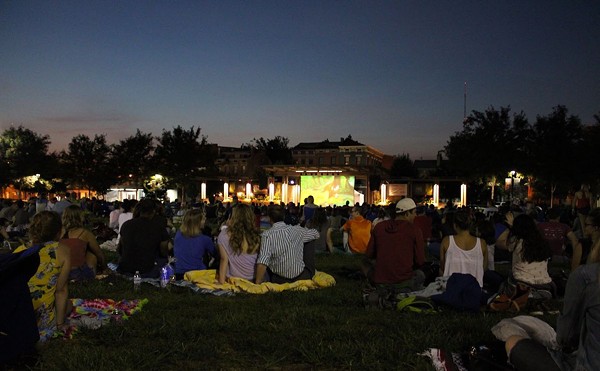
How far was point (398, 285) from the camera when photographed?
6633 mm

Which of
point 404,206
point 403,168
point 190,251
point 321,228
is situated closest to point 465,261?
point 404,206

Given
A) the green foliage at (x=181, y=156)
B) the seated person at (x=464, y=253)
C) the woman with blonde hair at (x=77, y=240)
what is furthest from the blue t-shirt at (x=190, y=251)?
the green foliage at (x=181, y=156)

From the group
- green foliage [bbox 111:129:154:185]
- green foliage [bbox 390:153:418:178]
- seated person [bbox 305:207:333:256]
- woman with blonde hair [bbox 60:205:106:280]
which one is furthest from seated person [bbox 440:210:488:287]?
green foliage [bbox 390:153:418:178]

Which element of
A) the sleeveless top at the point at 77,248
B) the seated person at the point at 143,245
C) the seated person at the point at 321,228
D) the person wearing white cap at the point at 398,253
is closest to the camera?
the person wearing white cap at the point at 398,253

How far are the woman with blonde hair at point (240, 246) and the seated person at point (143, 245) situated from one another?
1.15 meters

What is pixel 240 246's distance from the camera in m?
7.32

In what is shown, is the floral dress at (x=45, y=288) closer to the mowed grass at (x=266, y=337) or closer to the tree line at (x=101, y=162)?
the mowed grass at (x=266, y=337)

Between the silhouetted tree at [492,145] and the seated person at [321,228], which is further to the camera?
the silhouetted tree at [492,145]

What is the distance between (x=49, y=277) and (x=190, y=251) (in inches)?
145

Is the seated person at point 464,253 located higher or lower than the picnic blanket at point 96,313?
higher

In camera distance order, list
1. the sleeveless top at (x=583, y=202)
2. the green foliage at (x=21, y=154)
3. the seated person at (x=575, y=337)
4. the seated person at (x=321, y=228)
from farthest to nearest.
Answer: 1. the green foliage at (x=21, y=154)
2. the sleeveless top at (x=583, y=202)
3. the seated person at (x=321, y=228)
4. the seated person at (x=575, y=337)

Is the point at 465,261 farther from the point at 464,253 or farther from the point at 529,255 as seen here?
the point at 529,255

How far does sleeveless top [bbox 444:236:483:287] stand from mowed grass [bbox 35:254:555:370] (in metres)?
0.80

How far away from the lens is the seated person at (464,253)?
644 centimetres
